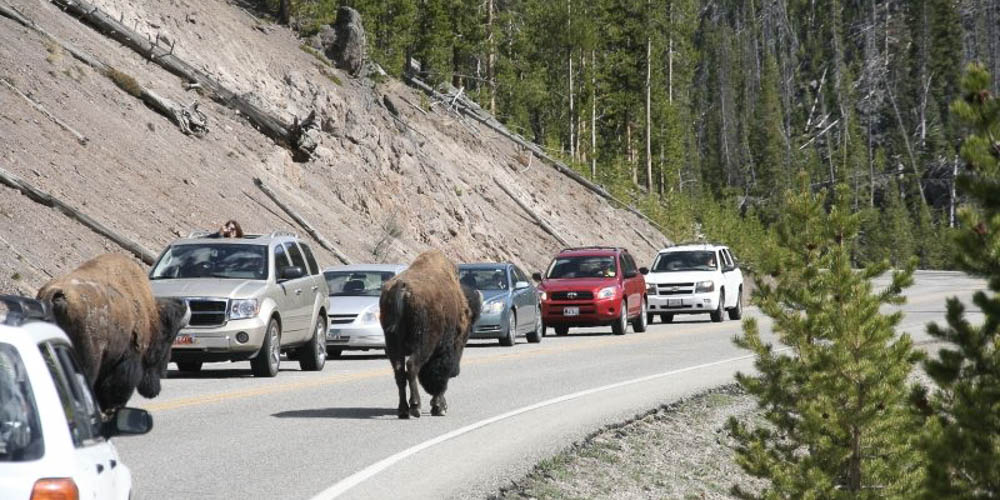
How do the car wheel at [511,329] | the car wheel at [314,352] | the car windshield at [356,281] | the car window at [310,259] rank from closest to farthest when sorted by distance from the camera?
the car wheel at [314,352] < the car window at [310,259] < the car windshield at [356,281] < the car wheel at [511,329]

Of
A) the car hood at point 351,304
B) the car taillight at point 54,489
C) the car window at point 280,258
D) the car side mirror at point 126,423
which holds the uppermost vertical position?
the car window at point 280,258

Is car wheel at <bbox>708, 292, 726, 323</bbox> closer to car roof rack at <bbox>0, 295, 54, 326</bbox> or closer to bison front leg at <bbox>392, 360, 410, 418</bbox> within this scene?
bison front leg at <bbox>392, 360, 410, 418</bbox>

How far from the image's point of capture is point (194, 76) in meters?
41.1

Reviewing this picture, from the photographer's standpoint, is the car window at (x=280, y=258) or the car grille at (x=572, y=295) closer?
the car window at (x=280, y=258)

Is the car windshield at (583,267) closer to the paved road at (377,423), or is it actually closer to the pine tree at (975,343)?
the paved road at (377,423)

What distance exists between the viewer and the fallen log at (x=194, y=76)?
1565 inches

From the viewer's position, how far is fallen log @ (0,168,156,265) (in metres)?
28.1

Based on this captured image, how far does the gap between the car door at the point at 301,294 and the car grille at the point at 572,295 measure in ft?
36.4

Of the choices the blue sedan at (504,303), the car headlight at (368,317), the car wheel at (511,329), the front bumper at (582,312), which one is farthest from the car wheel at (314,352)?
the front bumper at (582,312)

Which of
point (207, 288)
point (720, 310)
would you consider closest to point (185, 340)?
point (207, 288)

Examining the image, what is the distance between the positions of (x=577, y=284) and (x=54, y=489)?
89.8 feet

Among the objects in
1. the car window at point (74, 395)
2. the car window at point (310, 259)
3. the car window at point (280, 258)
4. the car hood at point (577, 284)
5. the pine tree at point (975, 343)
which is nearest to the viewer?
the car window at point (74, 395)

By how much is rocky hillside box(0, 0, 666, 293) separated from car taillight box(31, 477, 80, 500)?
20.0 meters

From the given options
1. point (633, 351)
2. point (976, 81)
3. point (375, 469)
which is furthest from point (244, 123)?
point (976, 81)
